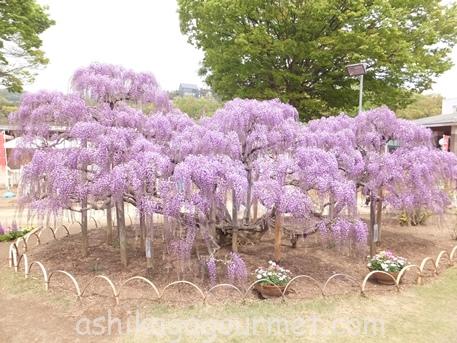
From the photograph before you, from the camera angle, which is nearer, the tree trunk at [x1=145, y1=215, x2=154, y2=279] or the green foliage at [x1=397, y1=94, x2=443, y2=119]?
the tree trunk at [x1=145, y1=215, x2=154, y2=279]

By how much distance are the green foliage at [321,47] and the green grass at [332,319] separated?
11912mm

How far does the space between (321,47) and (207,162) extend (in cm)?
1233

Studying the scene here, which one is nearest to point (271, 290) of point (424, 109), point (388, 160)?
point (388, 160)

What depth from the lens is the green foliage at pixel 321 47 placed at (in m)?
16.0

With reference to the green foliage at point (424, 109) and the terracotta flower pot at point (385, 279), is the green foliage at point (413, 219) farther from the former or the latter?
the green foliage at point (424, 109)

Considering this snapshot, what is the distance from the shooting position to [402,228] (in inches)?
513

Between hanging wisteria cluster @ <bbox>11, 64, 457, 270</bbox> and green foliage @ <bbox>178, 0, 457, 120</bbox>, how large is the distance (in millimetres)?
7348

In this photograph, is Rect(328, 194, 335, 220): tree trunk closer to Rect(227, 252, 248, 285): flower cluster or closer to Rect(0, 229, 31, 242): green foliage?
Rect(227, 252, 248, 285): flower cluster

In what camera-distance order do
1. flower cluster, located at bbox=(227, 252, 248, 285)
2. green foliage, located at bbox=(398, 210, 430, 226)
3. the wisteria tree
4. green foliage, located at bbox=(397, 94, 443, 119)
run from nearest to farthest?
flower cluster, located at bbox=(227, 252, 248, 285) → the wisteria tree → green foliage, located at bbox=(398, 210, 430, 226) → green foliage, located at bbox=(397, 94, 443, 119)

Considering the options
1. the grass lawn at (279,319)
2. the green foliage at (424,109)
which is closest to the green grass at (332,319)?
the grass lawn at (279,319)

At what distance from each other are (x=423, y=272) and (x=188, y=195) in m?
5.95

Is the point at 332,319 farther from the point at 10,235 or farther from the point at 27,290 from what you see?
the point at 10,235

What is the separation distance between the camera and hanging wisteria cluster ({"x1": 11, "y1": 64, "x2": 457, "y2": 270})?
7137 mm

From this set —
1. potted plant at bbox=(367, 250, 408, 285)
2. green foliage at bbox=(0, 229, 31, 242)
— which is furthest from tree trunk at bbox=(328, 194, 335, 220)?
green foliage at bbox=(0, 229, 31, 242)
